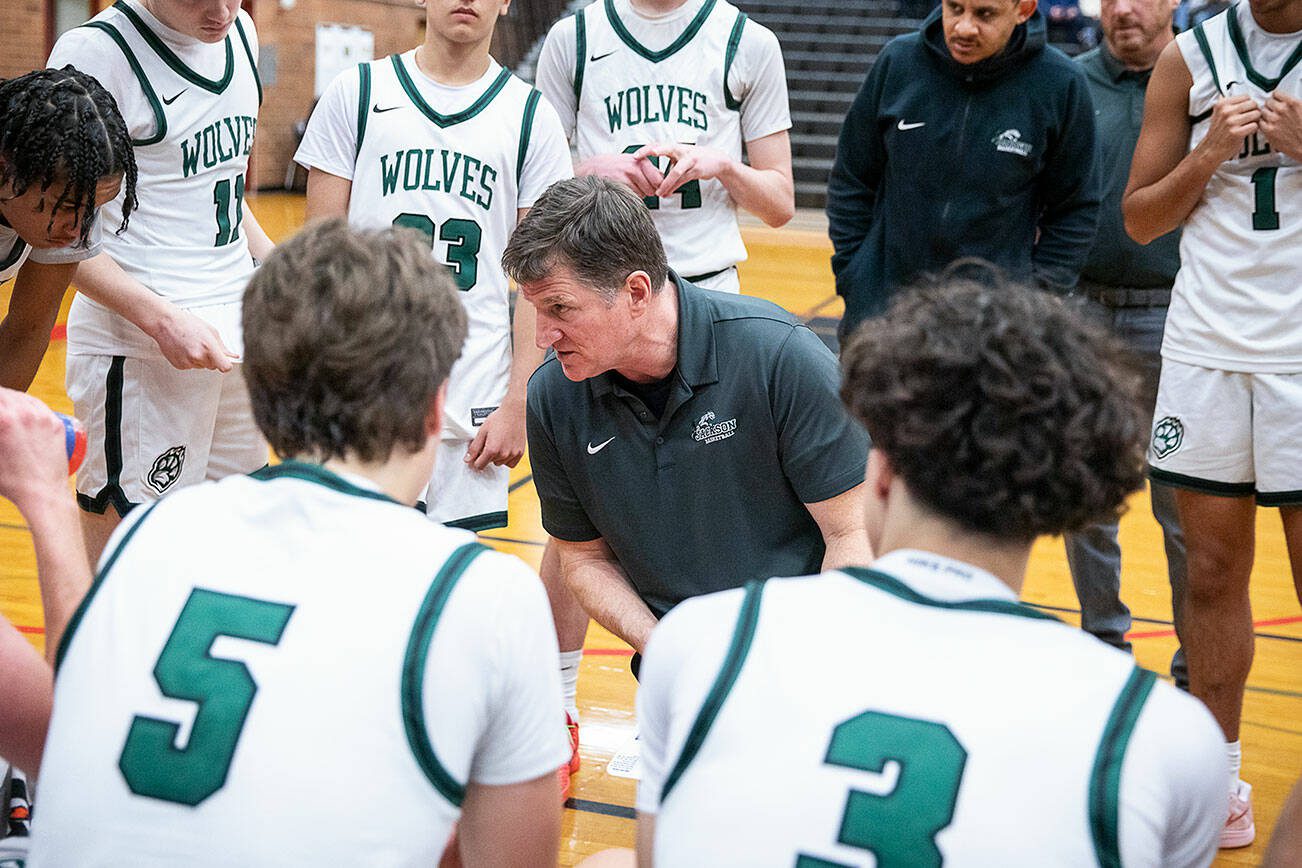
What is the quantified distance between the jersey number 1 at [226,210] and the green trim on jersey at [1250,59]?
2330 mm

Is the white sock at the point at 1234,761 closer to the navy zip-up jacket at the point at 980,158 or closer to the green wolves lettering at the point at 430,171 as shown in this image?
the navy zip-up jacket at the point at 980,158

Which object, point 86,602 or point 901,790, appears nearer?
point 901,790

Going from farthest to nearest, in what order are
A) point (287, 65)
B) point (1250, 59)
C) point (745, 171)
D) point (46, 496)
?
point (287, 65), point (745, 171), point (1250, 59), point (46, 496)

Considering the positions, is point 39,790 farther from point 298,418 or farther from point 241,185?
Result: point 241,185

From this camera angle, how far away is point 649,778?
4.63 ft

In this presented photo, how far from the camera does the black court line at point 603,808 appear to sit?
304cm

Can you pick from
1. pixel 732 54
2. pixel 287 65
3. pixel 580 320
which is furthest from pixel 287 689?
pixel 287 65

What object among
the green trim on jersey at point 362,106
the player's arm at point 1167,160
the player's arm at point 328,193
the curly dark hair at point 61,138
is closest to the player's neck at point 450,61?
the green trim on jersey at point 362,106

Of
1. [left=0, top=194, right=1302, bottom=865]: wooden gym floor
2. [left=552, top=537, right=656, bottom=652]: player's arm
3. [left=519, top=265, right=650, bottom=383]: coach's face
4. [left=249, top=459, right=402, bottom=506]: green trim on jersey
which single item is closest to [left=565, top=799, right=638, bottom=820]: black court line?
[left=0, top=194, right=1302, bottom=865]: wooden gym floor

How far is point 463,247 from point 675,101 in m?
0.74

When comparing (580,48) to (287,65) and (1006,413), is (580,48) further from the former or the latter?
(287,65)

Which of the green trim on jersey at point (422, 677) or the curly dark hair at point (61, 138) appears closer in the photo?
the green trim on jersey at point (422, 677)

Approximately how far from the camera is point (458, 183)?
321 cm

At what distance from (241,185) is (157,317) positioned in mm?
542
